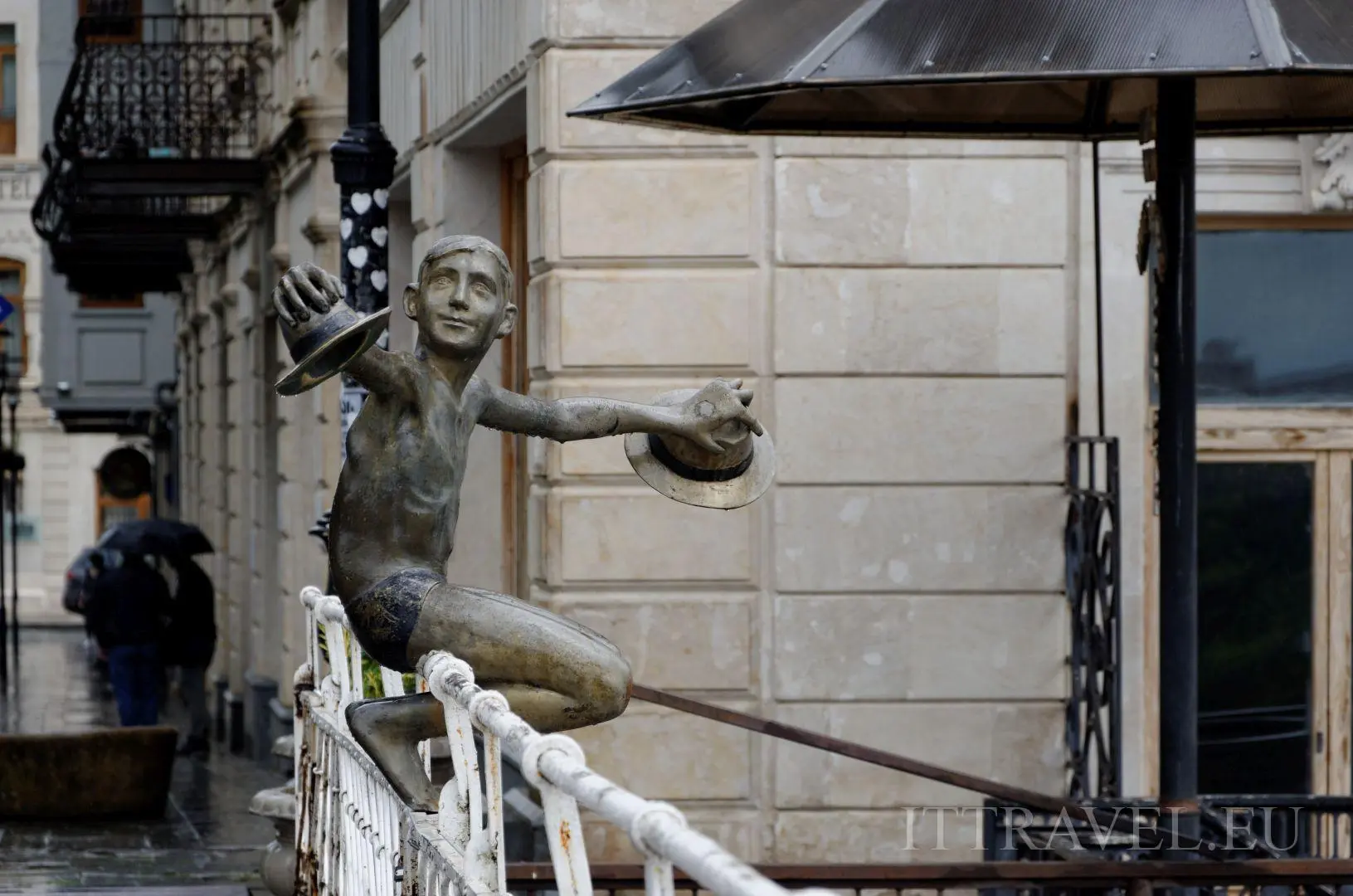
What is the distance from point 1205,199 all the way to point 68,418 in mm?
32370

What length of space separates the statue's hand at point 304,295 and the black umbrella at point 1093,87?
6.81ft

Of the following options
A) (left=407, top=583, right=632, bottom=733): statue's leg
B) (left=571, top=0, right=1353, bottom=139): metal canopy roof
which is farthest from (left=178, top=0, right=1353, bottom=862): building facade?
(left=407, top=583, right=632, bottom=733): statue's leg

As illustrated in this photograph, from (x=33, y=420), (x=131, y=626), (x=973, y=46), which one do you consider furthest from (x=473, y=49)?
(x=33, y=420)

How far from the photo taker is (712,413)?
4258 mm

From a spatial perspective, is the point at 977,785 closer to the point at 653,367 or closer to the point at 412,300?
the point at 412,300

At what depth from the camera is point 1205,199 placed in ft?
31.9

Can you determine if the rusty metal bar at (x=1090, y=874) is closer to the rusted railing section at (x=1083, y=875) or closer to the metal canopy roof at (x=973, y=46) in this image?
the rusted railing section at (x=1083, y=875)

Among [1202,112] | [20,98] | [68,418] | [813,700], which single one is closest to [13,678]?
[68,418]

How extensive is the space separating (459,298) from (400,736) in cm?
82

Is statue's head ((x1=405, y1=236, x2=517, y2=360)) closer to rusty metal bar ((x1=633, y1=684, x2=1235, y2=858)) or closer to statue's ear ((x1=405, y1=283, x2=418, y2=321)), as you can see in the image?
statue's ear ((x1=405, y1=283, x2=418, y2=321))

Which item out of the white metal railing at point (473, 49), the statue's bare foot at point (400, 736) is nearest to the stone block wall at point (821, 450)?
the white metal railing at point (473, 49)

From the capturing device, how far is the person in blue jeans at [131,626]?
19.8 m

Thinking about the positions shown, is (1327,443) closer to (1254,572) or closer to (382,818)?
(1254,572)

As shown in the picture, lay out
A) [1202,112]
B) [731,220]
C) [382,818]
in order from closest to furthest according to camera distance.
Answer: [382,818] < [1202,112] < [731,220]
